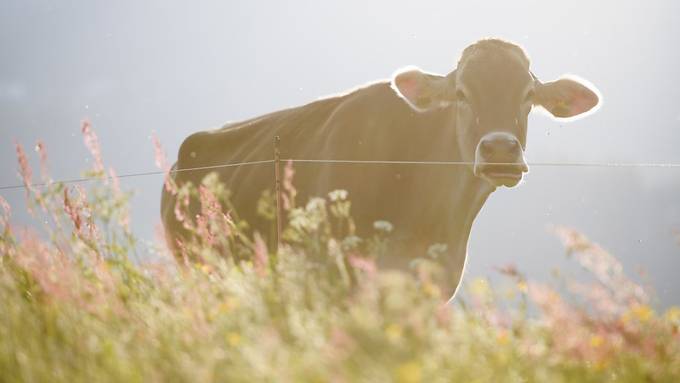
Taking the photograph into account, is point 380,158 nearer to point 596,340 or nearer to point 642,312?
point 642,312

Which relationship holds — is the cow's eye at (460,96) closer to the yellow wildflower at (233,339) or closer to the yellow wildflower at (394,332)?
the yellow wildflower at (394,332)

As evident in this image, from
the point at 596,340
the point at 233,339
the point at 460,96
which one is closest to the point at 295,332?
the point at 233,339

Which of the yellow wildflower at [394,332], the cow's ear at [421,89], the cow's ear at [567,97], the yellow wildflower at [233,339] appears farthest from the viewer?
the cow's ear at [567,97]

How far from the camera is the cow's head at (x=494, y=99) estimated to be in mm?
5668

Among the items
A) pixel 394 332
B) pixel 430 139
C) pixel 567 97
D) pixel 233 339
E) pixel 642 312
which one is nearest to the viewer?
pixel 394 332

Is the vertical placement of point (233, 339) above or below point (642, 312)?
above

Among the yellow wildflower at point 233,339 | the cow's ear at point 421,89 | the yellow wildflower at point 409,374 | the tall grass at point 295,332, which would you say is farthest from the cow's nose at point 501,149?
the yellow wildflower at point 409,374

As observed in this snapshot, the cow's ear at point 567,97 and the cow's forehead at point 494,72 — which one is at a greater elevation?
the cow's forehead at point 494,72

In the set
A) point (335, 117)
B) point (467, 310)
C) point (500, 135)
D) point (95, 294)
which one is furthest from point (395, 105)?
point (95, 294)

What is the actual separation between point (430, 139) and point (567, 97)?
134cm

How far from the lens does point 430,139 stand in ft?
21.7

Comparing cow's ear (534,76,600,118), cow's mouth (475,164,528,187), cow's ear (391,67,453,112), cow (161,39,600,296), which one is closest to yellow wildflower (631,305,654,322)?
cow's mouth (475,164,528,187)

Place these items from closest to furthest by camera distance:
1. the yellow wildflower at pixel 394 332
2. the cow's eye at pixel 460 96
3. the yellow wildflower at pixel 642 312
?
the yellow wildflower at pixel 394 332 → the yellow wildflower at pixel 642 312 → the cow's eye at pixel 460 96

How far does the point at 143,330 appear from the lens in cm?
286
